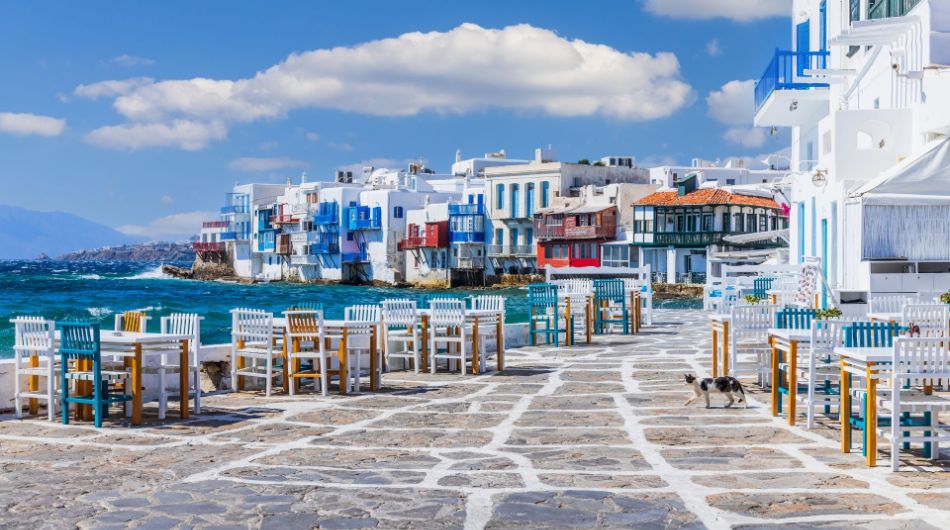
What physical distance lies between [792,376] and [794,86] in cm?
1402

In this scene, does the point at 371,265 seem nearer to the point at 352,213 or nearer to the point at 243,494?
the point at 352,213

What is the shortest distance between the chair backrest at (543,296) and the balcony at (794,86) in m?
6.51

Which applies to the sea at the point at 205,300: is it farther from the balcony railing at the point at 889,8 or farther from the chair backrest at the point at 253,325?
the chair backrest at the point at 253,325

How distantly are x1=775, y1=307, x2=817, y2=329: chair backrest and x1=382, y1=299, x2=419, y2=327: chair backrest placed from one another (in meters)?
6.02

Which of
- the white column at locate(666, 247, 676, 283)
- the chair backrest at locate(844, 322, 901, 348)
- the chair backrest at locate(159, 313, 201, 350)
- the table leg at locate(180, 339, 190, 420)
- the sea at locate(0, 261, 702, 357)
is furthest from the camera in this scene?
the white column at locate(666, 247, 676, 283)

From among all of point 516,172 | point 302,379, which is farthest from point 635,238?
point 302,379

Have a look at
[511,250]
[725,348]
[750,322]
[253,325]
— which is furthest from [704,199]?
[253,325]

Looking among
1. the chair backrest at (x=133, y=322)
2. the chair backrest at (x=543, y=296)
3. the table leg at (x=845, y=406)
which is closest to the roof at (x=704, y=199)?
the chair backrest at (x=543, y=296)

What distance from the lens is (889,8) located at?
17.9m

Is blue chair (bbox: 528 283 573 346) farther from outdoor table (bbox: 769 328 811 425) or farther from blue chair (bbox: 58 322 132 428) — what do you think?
blue chair (bbox: 58 322 132 428)

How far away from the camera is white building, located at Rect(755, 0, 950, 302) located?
50.6 ft

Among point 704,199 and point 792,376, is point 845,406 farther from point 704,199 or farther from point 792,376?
point 704,199

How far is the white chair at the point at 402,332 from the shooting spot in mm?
15023

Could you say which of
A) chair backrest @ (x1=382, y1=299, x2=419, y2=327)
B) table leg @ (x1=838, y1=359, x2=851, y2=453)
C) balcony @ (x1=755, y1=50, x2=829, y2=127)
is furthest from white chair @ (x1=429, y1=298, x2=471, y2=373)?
balcony @ (x1=755, y1=50, x2=829, y2=127)
